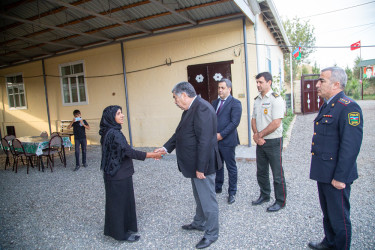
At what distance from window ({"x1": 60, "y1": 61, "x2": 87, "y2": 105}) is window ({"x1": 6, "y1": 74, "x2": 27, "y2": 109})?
296 centimetres

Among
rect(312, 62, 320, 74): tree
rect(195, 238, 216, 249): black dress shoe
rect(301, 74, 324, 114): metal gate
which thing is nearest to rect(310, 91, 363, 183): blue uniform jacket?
rect(195, 238, 216, 249): black dress shoe

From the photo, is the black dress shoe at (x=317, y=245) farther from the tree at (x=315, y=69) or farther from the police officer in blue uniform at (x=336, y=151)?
the tree at (x=315, y=69)

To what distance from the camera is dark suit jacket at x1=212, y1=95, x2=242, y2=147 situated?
383 cm

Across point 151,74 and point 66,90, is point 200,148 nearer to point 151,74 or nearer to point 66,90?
point 151,74

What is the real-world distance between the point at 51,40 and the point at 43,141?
4.16m

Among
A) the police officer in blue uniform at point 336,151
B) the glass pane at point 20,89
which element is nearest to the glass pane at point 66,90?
the glass pane at point 20,89

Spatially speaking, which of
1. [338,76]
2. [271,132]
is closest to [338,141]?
[338,76]

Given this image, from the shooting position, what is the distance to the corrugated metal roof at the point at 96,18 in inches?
247

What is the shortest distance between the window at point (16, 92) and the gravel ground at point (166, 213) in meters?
7.91

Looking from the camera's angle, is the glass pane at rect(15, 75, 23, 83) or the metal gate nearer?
the glass pane at rect(15, 75, 23, 83)

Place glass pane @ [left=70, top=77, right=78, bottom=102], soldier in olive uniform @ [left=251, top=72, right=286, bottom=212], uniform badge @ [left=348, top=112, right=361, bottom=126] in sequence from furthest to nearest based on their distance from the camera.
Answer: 1. glass pane @ [left=70, top=77, right=78, bottom=102]
2. soldier in olive uniform @ [left=251, top=72, right=286, bottom=212]
3. uniform badge @ [left=348, top=112, right=361, bottom=126]

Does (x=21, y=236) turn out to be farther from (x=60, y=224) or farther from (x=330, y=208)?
(x=330, y=208)

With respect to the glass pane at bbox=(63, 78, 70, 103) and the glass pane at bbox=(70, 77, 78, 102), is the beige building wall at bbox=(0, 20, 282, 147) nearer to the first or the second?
the glass pane at bbox=(63, 78, 70, 103)

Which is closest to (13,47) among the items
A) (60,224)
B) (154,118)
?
(154,118)
